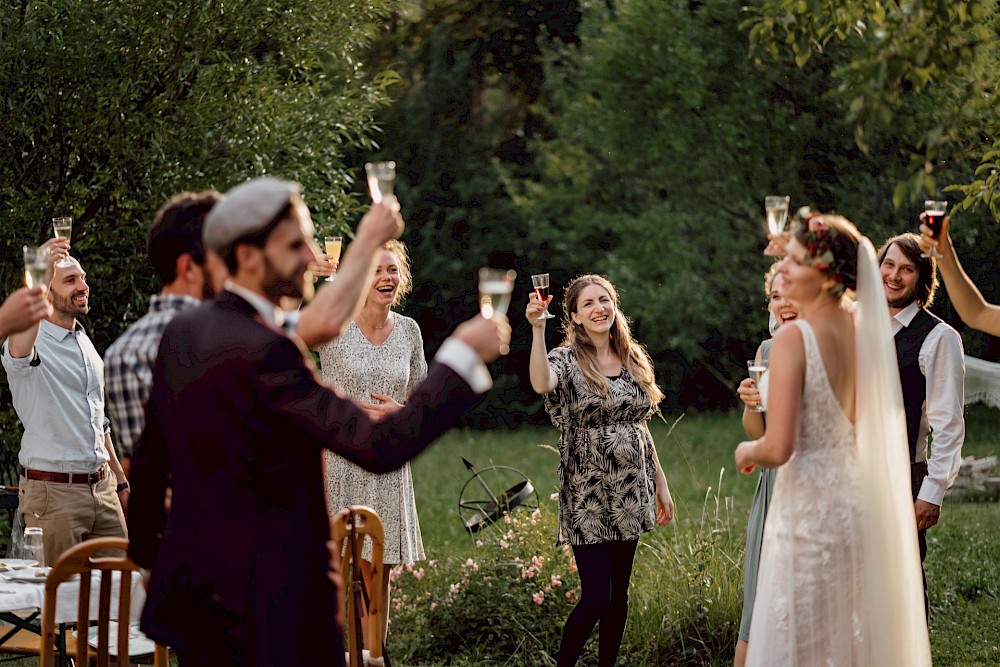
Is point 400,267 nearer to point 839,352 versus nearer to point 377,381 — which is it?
point 377,381

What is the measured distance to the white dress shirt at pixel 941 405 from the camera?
470 centimetres

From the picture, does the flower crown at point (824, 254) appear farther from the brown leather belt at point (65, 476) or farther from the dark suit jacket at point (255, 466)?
the brown leather belt at point (65, 476)

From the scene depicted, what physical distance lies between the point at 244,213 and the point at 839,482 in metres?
2.11

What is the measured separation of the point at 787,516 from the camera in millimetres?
3896

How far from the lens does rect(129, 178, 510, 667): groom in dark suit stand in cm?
256

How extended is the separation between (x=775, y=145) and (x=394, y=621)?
35.8 feet

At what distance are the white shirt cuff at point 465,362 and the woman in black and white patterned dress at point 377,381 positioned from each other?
2.96m

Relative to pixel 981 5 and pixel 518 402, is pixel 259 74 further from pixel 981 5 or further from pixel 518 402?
pixel 518 402

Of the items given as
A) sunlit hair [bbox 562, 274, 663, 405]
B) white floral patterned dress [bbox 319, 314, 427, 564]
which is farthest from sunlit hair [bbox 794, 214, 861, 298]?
white floral patterned dress [bbox 319, 314, 427, 564]

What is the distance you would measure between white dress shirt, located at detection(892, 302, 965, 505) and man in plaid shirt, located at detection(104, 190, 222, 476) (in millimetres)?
2892

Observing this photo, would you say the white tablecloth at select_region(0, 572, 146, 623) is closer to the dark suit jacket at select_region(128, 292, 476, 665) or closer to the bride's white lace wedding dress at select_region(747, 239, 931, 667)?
the dark suit jacket at select_region(128, 292, 476, 665)

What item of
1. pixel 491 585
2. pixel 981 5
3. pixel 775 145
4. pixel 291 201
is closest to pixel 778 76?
pixel 775 145

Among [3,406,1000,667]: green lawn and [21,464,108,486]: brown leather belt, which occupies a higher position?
[21,464,108,486]: brown leather belt

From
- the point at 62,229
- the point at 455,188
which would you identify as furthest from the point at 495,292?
the point at 455,188
